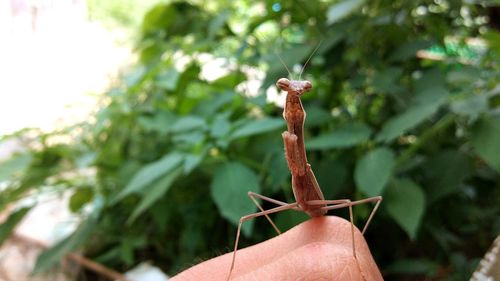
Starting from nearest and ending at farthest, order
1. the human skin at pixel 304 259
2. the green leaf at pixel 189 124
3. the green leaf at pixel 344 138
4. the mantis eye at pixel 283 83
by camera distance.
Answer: the human skin at pixel 304 259
the mantis eye at pixel 283 83
the green leaf at pixel 344 138
the green leaf at pixel 189 124

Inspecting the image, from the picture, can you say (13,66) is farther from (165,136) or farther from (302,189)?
(302,189)

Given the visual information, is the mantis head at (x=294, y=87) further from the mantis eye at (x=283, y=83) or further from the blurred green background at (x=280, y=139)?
the blurred green background at (x=280, y=139)

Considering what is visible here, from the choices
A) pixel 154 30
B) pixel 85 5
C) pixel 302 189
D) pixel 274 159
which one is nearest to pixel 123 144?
pixel 154 30

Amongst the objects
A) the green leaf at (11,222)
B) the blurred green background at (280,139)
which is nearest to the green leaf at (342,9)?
the blurred green background at (280,139)

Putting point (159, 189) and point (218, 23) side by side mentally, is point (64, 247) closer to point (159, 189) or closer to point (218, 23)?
point (159, 189)

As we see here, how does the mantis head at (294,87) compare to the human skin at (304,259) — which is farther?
the mantis head at (294,87)

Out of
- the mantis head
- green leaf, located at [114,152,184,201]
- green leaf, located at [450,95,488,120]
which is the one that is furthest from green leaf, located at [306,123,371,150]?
the mantis head
